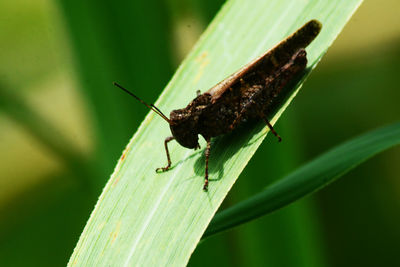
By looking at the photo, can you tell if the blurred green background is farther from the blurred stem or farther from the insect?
the insect

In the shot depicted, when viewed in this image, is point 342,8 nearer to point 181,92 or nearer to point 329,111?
point 181,92

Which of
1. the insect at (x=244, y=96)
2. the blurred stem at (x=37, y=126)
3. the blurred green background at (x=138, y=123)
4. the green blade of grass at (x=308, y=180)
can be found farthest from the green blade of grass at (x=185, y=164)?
the blurred stem at (x=37, y=126)

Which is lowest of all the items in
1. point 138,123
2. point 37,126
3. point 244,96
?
point 37,126

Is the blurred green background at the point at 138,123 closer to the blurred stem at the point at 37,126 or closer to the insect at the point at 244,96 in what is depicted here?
the blurred stem at the point at 37,126

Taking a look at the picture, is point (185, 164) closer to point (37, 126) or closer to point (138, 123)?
point (138, 123)

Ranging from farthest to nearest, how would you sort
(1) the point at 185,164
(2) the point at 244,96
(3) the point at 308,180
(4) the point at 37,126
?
1. (4) the point at 37,126
2. (2) the point at 244,96
3. (1) the point at 185,164
4. (3) the point at 308,180

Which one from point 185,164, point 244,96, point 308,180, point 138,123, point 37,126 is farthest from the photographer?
point 37,126

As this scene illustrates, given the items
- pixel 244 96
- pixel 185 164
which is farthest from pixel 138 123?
pixel 244 96
